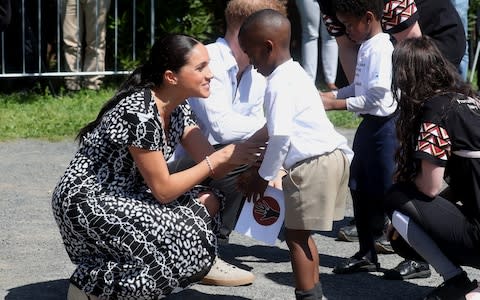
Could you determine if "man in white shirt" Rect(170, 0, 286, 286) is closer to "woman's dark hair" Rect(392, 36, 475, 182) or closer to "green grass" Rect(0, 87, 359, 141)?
"woman's dark hair" Rect(392, 36, 475, 182)

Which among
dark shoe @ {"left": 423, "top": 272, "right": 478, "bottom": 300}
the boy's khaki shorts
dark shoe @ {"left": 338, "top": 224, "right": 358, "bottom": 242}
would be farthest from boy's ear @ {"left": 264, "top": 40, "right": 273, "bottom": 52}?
dark shoe @ {"left": 338, "top": 224, "right": 358, "bottom": 242}

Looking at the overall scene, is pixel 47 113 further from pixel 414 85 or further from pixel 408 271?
pixel 414 85

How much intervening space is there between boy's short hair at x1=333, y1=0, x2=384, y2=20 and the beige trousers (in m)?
5.31

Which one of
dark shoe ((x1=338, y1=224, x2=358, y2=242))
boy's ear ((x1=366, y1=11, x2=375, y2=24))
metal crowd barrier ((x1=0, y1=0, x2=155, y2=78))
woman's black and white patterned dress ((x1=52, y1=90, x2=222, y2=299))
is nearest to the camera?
woman's black and white patterned dress ((x1=52, y1=90, x2=222, y2=299))

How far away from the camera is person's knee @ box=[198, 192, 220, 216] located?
4652mm

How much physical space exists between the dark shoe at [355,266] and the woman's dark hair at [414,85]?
30.3 inches

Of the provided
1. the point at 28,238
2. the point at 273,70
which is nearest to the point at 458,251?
the point at 273,70

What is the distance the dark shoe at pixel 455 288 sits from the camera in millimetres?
4559

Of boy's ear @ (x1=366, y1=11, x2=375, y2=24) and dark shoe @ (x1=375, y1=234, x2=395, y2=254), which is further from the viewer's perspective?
dark shoe @ (x1=375, y1=234, x2=395, y2=254)

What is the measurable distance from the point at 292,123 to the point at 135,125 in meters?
0.65

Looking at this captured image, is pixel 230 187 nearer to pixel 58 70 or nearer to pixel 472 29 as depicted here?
pixel 58 70

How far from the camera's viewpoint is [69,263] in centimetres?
534

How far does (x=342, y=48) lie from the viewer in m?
5.89

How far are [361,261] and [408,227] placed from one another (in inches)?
28.9
